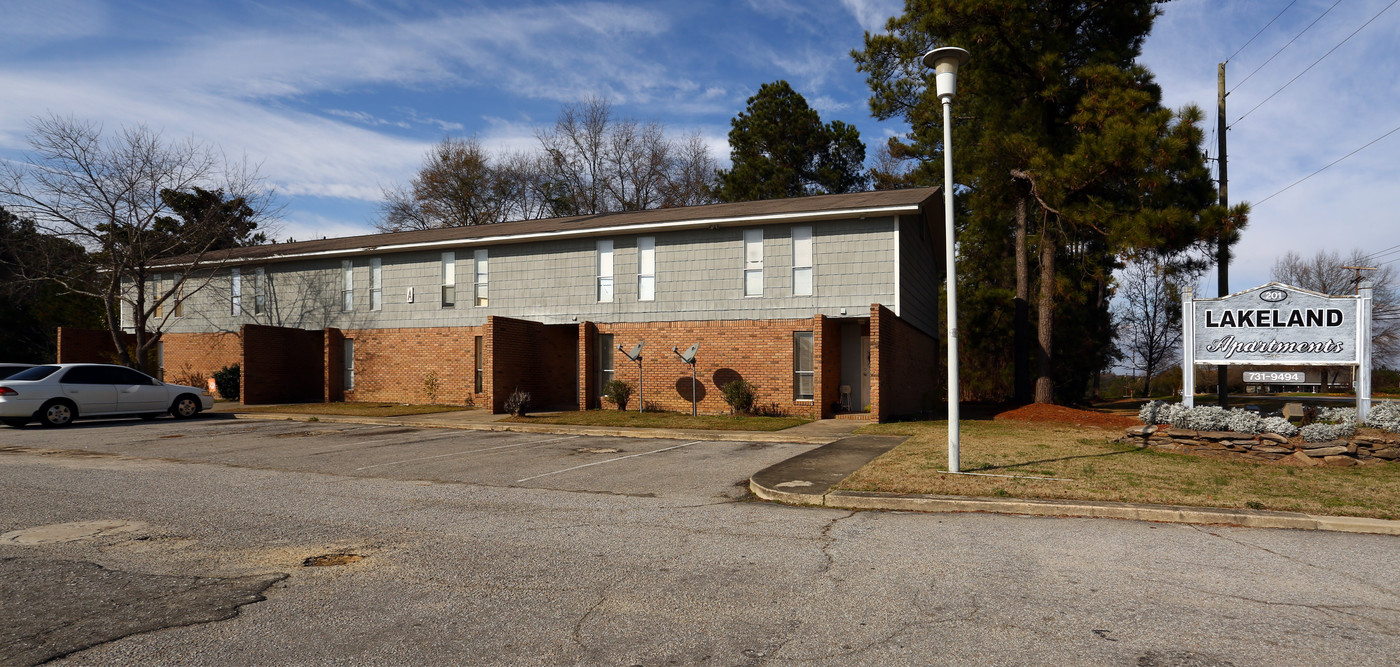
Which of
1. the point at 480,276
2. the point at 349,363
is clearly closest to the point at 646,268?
the point at 480,276

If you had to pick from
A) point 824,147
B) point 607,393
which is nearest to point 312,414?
point 607,393

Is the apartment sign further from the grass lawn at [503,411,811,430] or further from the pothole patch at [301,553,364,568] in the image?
the pothole patch at [301,553,364,568]

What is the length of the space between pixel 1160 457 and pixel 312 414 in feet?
66.3

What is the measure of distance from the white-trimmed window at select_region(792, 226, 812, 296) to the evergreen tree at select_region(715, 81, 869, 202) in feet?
65.8

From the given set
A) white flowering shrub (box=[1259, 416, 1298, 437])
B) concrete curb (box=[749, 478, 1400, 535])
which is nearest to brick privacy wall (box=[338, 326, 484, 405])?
concrete curb (box=[749, 478, 1400, 535])

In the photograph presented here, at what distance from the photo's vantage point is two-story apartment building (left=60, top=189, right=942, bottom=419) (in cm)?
2027

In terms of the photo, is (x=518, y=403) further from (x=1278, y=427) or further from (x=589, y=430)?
(x=1278, y=427)

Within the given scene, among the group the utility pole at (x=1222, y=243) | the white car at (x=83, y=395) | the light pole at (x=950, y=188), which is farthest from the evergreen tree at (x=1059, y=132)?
the white car at (x=83, y=395)

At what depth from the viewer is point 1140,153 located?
18953mm

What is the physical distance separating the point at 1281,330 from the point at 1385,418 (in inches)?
77.9

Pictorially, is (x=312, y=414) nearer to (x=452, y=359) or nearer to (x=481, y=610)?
(x=452, y=359)

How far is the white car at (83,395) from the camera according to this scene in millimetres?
17266

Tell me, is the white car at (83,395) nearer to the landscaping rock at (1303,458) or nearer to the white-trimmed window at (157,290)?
the white-trimmed window at (157,290)

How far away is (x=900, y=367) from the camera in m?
21.6
